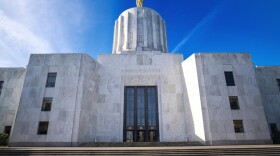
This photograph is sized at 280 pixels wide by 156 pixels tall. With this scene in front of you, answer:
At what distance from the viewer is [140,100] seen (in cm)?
2564

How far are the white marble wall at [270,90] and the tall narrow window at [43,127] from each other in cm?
2900

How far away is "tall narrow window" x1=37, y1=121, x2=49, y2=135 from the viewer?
20.5m

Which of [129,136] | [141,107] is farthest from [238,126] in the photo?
[129,136]

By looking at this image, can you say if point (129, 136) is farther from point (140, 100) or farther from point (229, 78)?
point (229, 78)

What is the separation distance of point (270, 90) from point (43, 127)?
31332 millimetres

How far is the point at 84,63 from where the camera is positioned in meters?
23.4

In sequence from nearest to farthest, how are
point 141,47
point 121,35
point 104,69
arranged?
point 104,69 < point 141,47 < point 121,35

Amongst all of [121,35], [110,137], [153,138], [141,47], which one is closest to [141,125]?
[153,138]

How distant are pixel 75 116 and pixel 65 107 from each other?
176 centimetres

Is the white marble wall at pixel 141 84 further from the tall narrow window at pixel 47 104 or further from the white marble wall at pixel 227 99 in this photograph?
the tall narrow window at pixel 47 104

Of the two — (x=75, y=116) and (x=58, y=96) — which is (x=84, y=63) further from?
(x=75, y=116)

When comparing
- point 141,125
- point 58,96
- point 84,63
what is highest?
point 84,63

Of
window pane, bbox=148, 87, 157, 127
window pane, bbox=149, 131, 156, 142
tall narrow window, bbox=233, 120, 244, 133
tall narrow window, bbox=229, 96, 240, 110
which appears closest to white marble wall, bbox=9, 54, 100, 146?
window pane, bbox=148, 87, 157, 127

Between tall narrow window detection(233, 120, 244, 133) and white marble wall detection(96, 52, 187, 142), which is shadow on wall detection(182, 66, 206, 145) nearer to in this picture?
white marble wall detection(96, 52, 187, 142)
